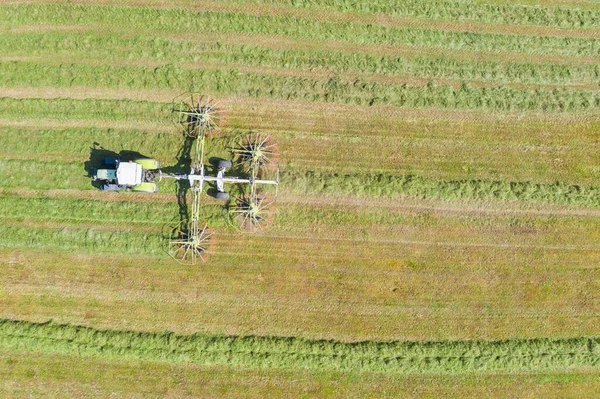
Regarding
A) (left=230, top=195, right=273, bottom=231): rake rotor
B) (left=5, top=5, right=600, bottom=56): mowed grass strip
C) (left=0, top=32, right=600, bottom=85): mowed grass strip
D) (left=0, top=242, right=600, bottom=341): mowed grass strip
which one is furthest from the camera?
(left=5, top=5, right=600, bottom=56): mowed grass strip

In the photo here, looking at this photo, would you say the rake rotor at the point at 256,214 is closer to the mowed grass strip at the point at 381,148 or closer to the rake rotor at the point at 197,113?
the mowed grass strip at the point at 381,148

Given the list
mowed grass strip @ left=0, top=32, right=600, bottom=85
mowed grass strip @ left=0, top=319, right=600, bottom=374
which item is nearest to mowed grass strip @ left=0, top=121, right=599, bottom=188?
mowed grass strip @ left=0, top=32, right=600, bottom=85

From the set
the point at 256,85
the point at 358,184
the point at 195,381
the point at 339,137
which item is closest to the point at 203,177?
the point at 256,85

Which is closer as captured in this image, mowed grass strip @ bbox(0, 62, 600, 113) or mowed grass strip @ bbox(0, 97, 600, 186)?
mowed grass strip @ bbox(0, 97, 600, 186)

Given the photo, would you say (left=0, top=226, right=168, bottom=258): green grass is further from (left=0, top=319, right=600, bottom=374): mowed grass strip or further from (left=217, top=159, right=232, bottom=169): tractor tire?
(left=217, top=159, right=232, bottom=169): tractor tire

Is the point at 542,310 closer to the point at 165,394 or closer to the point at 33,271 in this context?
the point at 165,394

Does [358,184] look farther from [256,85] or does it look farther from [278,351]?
[278,351]

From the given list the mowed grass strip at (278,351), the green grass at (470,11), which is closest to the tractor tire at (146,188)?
the mowed grass strip at (278,351)
